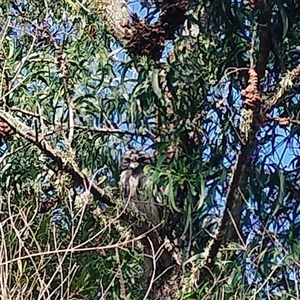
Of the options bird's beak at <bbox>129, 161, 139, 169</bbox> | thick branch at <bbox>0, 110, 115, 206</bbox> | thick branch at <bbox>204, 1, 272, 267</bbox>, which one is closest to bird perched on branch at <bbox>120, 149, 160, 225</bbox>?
bird's beak at <bbox>129, 161, 139, 169</bbox>

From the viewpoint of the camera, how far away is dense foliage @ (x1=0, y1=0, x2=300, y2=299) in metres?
1.84

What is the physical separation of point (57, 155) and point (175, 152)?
1.04 ft

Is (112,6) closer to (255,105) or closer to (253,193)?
(253,193)

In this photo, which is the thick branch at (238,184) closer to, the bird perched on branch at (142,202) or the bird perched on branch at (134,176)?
the bird perched on branch at (142,202)

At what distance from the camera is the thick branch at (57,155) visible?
2086 millimetres

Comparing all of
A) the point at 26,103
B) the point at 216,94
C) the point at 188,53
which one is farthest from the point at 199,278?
the point at 26,103

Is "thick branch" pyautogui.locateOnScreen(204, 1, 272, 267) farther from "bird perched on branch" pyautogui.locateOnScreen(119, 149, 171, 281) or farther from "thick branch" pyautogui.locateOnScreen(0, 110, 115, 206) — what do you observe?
"thick branch" pyautogui.locateOnScreen(0, 110, 115, 206)

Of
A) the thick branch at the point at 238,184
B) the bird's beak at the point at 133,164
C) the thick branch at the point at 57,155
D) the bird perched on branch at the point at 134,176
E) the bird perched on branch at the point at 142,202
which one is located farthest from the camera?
the bird's beak at the point at 133,164

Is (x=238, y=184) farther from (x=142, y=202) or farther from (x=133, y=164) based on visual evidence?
(x=133, y=164)

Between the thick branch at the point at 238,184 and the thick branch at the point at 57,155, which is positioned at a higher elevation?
the thick branch at the point at 238,184

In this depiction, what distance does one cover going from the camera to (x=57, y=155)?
Result: 2133mm

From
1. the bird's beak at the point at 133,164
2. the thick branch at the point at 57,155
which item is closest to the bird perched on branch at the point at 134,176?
the bird's beak at the point at 133,164

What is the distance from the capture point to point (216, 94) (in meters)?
2.13

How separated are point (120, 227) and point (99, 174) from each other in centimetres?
26
